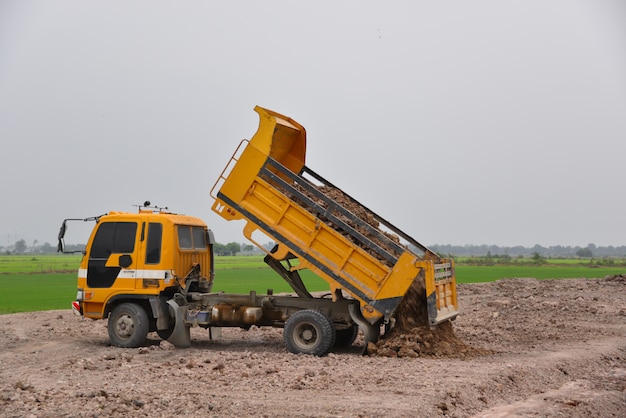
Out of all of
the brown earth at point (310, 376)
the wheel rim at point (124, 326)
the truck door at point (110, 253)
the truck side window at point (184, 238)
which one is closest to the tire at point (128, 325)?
the wheel rim at point (124, 326)

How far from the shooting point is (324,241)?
12.1 meters

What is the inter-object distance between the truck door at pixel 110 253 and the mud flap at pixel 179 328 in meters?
1.12

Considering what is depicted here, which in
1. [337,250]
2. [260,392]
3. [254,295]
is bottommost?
[260,392]

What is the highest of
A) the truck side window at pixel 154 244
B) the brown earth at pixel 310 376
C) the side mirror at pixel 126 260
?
the truck side window at pixel 154 244

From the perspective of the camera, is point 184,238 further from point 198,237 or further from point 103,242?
point 103,242

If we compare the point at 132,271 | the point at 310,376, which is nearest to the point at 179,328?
the point at 132,271

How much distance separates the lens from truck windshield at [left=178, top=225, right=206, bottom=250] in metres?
13.6

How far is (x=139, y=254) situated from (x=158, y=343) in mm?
1972

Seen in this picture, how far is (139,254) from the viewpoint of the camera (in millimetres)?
13188

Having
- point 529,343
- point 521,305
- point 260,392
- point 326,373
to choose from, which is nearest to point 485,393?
point 326,373

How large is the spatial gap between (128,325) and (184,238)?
194 centimetres

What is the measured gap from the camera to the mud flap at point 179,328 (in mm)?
13141

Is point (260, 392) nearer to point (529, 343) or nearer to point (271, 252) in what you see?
point (271, 252)

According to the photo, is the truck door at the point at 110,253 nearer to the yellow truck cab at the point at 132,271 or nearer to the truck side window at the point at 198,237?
the yellow truck cab at the point at 132,271
